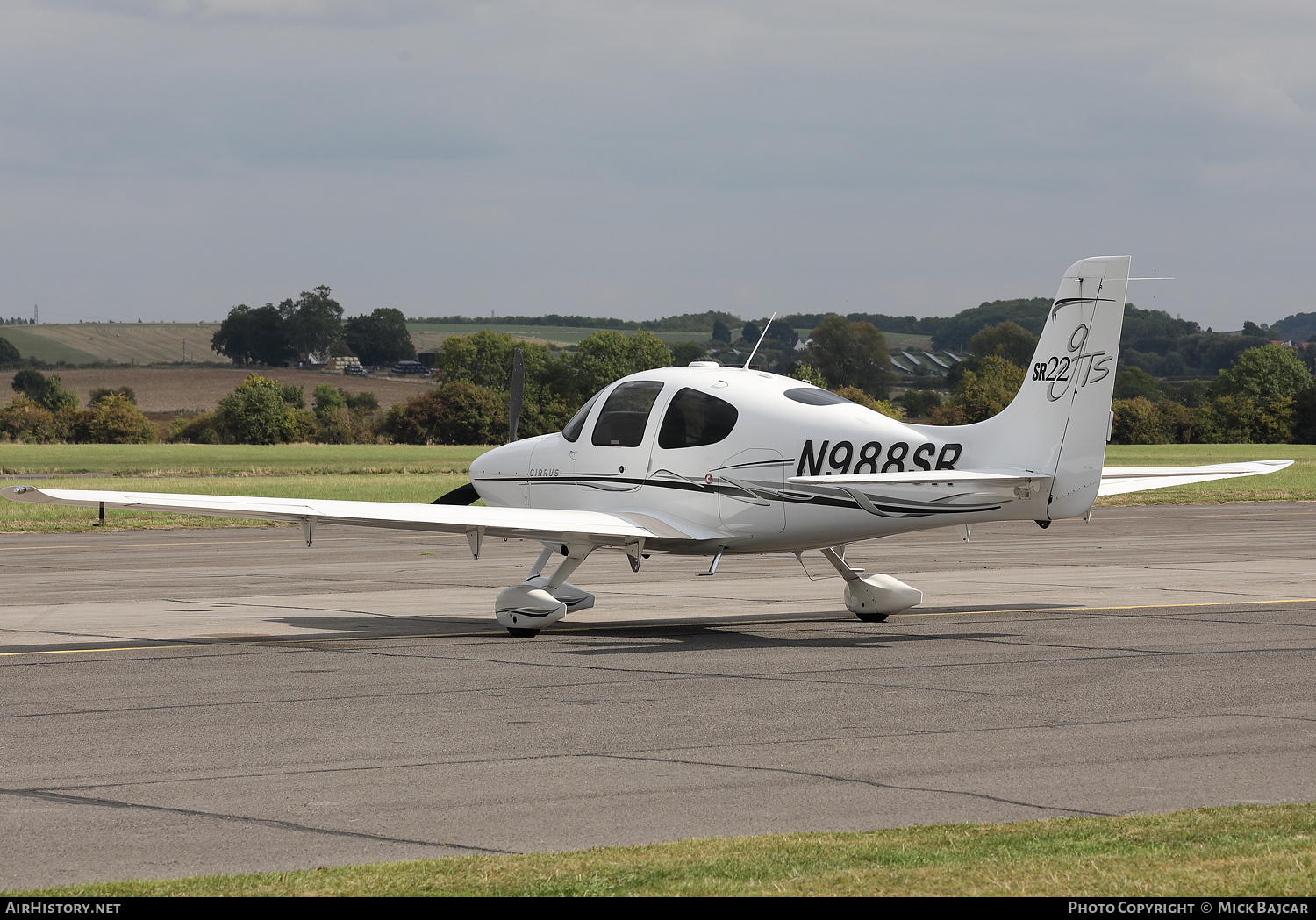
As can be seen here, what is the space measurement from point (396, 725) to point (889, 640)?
6586mm

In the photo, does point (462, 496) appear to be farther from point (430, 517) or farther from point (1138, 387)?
point (1138, 387)

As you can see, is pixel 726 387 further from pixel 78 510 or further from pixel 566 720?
pixel 78 510

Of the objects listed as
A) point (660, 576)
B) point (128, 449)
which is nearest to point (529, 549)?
point (660, 576)

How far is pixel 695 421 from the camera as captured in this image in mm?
15773

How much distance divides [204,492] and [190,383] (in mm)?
114117

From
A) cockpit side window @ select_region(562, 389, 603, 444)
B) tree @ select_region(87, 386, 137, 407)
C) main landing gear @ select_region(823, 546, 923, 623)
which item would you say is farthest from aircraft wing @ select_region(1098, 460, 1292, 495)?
tree @ select_region(87, 386, 137, 407)

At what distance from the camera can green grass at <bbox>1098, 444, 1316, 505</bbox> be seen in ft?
161

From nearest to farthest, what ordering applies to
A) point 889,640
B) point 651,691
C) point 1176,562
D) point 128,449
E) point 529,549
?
1. point 651,691
2. point 889,640
3. point 1176,562
4. point 529,549
5. point 128,449

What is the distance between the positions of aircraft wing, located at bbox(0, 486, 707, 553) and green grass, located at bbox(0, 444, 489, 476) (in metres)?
49.8

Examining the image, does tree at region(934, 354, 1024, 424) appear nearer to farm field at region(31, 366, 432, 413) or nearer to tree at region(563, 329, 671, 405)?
tree at region(563, 329, 671, 405)

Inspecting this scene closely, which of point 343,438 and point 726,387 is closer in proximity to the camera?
point 726,387

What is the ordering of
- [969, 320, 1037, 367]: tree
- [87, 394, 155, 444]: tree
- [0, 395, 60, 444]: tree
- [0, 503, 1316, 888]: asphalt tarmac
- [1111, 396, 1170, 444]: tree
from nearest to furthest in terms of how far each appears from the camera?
[0, 503, 1316, 888]: asphalt tarmac, [0, 395, 60, 444]: tree, [1111, 396, 1170, 444]: tree, [87, 394, 155, 444]: tree, [969, 320, 1037, 367]: tree

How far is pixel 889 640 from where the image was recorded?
50.4 feet

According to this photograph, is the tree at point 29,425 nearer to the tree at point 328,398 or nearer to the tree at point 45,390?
the tree at point 45,390
